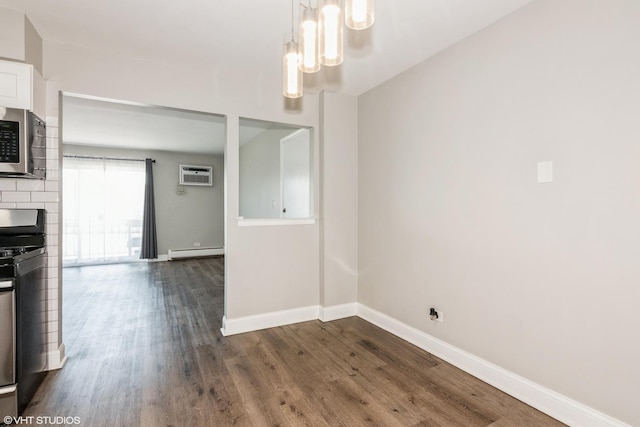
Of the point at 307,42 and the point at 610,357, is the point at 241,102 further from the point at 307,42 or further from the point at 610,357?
the point at 610,357

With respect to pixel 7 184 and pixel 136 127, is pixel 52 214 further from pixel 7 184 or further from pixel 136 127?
pixel 136 127

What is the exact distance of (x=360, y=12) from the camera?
1.13 metres

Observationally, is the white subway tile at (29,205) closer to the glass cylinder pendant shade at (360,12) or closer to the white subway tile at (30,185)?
the white subway tile at (30,185)

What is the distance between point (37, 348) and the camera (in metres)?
2.12

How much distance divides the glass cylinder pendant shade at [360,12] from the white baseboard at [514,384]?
2273 mm

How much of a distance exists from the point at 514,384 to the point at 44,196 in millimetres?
3559

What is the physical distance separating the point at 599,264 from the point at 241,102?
3.01 m

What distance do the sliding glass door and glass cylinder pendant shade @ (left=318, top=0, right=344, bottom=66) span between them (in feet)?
23.1

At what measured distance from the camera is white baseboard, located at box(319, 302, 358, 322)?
3.41 metres

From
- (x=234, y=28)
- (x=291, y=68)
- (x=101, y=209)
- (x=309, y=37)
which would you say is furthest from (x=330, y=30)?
(x=101, y=209)

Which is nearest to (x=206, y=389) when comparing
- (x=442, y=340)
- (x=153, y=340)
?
(x=153, y=340)

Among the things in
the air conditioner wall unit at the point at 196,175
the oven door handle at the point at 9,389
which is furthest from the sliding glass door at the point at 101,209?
the oven door handle at the point at 9,389

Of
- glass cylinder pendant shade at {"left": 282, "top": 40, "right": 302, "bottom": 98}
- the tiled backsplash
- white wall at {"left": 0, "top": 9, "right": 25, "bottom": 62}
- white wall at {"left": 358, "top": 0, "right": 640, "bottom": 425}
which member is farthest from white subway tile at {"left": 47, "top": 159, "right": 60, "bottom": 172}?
white wall at {"left": 358, "top": 0, "right": 640, "bottom": 425}

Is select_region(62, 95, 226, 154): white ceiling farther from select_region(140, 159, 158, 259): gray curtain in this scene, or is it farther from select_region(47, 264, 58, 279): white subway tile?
select_region(47, 264, 58, 279): white subway tile
